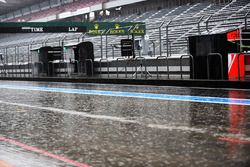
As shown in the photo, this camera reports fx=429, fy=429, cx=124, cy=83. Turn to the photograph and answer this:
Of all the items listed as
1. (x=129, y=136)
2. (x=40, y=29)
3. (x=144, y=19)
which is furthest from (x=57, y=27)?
(x=129, y=136)

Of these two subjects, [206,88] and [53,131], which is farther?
[206,88]

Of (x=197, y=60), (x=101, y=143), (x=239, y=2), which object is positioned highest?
(x=239, y=2)

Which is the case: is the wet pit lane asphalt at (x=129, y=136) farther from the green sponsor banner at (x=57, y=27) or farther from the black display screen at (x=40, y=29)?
the black display screen at (x=40, y=29)

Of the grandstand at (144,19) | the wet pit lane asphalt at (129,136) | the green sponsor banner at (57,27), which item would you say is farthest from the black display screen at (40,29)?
the wet pit lane asphalt at (129,136)

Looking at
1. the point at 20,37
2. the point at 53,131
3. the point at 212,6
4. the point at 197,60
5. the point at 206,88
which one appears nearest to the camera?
the point at 53,131

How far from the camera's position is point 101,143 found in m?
5.30

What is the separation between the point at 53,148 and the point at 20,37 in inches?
2605

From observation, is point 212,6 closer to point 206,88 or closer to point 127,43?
point 127,43

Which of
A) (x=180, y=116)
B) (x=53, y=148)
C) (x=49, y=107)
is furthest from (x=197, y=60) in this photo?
(x=53, y=148)

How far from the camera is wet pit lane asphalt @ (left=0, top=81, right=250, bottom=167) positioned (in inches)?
170

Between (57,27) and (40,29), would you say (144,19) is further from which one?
(40,29)

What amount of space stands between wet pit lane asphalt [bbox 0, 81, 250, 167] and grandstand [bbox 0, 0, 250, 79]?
12.6m

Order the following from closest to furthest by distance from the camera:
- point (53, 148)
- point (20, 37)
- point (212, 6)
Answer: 1. point (53, 148)
2. point (212, 6)
3. point (20, 37)

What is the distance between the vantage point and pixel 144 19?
4631cm
